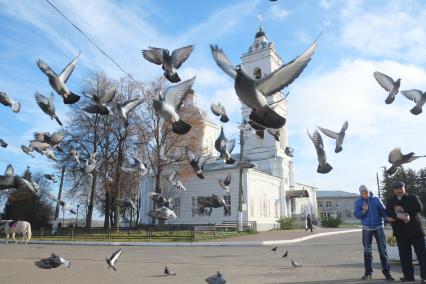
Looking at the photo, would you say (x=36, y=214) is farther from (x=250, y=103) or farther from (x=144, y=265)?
(x=250, y=103)

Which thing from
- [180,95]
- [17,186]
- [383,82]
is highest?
[383,82]

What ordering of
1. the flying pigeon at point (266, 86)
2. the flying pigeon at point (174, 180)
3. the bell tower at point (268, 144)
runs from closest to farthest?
the flying pigeon at point (266, 86) → the flying pigeon at point (174, 180) → the bell tower at point (268, 144)

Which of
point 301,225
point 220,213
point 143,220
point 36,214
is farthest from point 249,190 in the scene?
point 36,214

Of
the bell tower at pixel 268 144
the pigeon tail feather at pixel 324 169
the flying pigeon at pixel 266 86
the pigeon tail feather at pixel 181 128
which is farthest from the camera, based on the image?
the bell tower at pixel 268 144

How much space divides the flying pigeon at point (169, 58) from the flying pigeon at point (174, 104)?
0.70ft

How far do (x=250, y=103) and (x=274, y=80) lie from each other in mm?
362

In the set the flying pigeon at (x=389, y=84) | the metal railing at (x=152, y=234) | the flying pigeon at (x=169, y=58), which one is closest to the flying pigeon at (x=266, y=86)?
the flying pigeon at (x=169, y=58)

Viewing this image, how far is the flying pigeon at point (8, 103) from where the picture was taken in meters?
8.46

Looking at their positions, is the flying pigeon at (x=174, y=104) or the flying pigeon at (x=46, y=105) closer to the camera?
the flying pigeon at (x=174, y=104)

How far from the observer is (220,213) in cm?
3859

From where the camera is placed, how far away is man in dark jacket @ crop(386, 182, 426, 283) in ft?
22.6

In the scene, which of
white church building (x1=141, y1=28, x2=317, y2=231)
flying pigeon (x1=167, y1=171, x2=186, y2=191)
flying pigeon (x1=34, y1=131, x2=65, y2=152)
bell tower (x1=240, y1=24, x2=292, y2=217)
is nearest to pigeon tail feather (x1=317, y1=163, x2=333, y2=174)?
flying pigeon (x1=167, y1=171, x2=186, y2=191)

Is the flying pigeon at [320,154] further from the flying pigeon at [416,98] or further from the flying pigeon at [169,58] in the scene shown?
the flying pigeon at [169,58]

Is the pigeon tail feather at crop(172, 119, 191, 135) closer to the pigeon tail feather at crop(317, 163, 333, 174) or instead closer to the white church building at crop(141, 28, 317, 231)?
the pigeon tail feather at crop(317, 163, 333, 174)
